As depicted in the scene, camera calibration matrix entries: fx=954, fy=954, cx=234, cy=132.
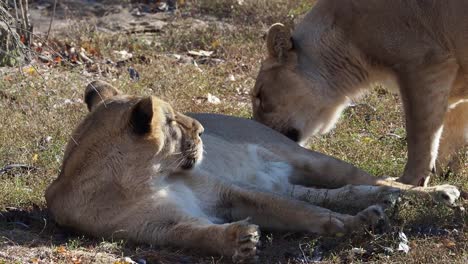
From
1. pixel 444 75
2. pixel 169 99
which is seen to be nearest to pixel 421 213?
pixel 444 75

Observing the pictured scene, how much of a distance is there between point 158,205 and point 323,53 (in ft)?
7.18

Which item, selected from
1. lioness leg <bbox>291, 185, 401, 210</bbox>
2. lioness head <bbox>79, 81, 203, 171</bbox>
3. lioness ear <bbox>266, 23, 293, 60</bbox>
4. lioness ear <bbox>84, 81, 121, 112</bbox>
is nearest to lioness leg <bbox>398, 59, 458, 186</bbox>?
lioness leg <bbox>291, 185, 401, 210</bbox>

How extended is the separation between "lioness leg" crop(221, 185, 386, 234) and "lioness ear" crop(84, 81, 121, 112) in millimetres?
875

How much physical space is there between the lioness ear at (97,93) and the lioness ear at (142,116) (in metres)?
0.50

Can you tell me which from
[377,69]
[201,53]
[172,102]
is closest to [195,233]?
[377,69]

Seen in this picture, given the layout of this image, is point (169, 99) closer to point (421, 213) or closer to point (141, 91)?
point (141, 91)

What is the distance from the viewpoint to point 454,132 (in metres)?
6.66

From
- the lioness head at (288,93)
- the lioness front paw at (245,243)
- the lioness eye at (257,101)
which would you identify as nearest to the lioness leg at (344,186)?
the lioness head at (288,93)

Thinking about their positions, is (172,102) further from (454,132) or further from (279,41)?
(454,132)

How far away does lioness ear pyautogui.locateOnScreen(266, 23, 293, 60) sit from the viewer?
657 centimetres

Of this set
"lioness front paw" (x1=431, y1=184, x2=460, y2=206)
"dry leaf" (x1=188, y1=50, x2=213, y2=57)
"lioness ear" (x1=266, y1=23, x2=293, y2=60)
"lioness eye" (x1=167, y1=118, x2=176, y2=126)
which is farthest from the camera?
"dry leaf" (x1=188, y1=50, x2=213, y2=57)

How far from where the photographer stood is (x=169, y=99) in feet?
26.5

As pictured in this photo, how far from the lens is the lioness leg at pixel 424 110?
5.90 meters

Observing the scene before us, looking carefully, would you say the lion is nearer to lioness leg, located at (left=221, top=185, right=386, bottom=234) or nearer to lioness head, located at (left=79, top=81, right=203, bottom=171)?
lioness leg, located at (left=221, top=185, right=386, bottom=234)
